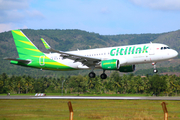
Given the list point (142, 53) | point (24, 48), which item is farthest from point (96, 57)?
point (24, 48)

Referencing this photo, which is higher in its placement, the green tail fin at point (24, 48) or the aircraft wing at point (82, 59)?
the green tail fin at point (24, 48)

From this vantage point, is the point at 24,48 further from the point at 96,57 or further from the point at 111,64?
the point at 111,64

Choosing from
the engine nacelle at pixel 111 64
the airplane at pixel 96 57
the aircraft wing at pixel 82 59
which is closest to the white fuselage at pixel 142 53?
the airplane at pixel 96 57

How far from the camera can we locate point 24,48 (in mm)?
49719

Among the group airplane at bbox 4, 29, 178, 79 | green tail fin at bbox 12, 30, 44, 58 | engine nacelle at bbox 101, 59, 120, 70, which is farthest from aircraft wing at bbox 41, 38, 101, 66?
green tail fin at bbox 12, 30, 44, 58

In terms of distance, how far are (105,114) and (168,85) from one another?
135350 millimetres

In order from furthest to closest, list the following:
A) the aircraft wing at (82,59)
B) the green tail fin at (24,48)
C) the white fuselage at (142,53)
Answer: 1. the green tail fin at (24,48)
2. the aircraft wing at (82,59)
3. the white fuselage at (142,53)

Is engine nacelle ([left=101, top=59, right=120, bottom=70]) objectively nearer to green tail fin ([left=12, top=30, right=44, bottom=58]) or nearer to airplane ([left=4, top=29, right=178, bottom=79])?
airplane ([left=4, top=29, right=178, bottom=79])

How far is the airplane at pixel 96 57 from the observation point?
4028cm

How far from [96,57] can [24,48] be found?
50.1 feet

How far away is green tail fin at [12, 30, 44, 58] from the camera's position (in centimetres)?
4892

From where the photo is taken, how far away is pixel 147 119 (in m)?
18.8

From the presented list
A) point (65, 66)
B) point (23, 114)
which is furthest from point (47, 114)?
point (65, 66)

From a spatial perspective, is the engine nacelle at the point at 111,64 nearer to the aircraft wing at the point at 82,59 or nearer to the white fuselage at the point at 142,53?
the white fuselage at the point at 142,53
